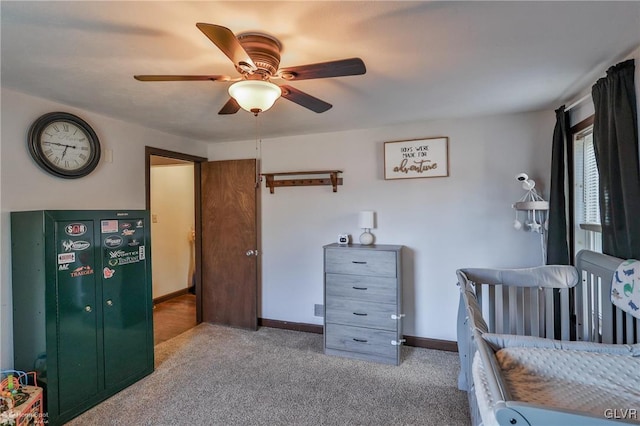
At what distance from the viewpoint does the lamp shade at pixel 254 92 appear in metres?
1.48

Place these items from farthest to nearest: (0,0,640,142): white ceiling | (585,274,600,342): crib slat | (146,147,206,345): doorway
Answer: (146,147,206,345): doorway, (585,274,600,342): crib slat, (0,0,640,142): white ceiling

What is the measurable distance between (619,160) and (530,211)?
4.06ft

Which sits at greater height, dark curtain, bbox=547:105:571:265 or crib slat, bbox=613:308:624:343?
dark curtain, bbox=547:105:571:265

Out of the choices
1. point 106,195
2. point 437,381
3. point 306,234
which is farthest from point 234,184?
point 437,381

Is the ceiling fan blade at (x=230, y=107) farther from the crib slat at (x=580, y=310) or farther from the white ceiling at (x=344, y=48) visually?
the crib slat at (x=580, y=310)

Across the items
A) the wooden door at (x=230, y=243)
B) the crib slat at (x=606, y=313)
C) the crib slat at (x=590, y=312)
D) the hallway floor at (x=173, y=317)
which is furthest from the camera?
the wooden door at (x=230, y=243)

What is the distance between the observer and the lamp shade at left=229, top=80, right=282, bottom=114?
58.2 inches

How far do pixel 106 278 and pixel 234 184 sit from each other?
5.72 feet

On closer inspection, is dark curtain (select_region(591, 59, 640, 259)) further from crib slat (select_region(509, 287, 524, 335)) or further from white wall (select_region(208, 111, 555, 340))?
white wall (select_region(208, 111, 555, 340))

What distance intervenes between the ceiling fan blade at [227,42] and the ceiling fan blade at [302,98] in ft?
0.90

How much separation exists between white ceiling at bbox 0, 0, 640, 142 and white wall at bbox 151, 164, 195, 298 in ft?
8.04

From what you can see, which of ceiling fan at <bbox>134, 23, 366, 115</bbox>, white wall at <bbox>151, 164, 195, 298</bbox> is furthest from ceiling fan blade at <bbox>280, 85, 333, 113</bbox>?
white wall at <bbox>151, 164, 195, 298</bbox>

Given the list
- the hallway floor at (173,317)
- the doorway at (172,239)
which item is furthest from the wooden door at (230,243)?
the doorway at (172,239)

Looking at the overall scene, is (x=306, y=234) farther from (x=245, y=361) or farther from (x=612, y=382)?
(x=612, y=382)
